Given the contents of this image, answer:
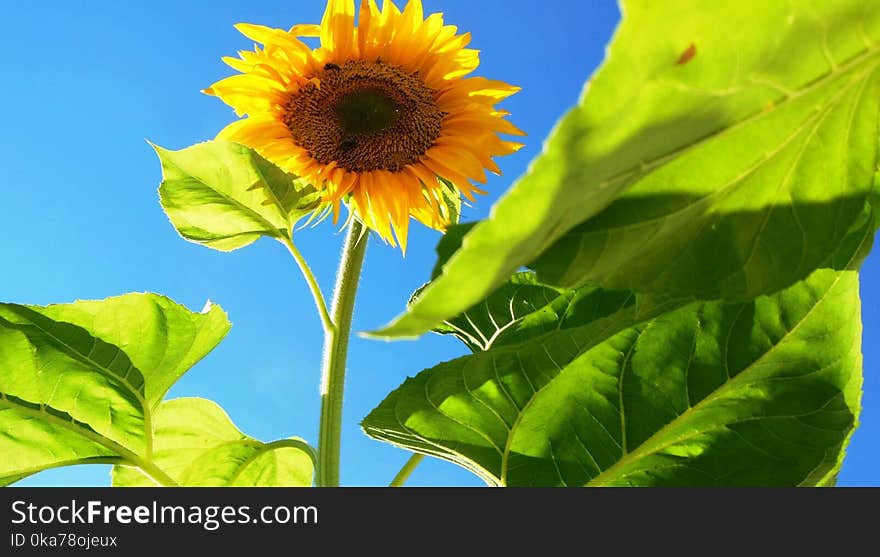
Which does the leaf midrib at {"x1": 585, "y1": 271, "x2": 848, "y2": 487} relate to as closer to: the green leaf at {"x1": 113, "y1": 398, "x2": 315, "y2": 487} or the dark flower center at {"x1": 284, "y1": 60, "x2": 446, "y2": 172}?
the green leaf at {"x1": 113, "y1": 398, "x2": 315, "y2": 487}

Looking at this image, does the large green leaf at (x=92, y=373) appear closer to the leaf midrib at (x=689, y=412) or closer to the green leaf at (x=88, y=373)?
the green leaf at (x=88, y=373)

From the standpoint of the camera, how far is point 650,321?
625mm

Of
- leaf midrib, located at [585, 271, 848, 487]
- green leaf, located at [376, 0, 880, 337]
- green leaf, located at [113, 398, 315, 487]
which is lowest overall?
green leaf, located at [376, 0, 880, 337]

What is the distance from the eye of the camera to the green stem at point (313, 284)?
844mm

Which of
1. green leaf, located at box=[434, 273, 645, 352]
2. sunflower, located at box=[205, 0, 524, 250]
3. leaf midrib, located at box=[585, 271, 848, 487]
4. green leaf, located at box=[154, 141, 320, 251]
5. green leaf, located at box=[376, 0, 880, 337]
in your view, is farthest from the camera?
sunflower, located at box=[205, 0, 524, 250]

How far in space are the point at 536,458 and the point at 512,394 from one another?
7cm

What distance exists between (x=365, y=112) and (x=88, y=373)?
615mm

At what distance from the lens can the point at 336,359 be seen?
32.4 inches

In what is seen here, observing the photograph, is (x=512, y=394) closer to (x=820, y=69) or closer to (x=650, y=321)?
(x=650, y=321)

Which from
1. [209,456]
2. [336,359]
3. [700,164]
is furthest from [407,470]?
[700,164]

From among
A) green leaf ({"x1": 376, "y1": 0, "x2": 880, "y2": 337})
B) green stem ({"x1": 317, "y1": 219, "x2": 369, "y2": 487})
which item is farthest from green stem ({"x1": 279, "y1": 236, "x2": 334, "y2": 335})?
green leaf ({"x1": 376, "y1": 0, "x2": 880, "y2": 337})

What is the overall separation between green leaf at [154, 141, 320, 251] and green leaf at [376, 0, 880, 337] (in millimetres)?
564

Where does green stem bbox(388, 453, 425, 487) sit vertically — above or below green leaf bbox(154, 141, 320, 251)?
below

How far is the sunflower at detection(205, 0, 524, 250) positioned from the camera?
112 centimetres
